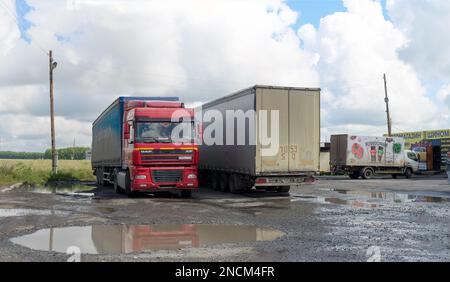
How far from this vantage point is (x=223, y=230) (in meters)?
11.0

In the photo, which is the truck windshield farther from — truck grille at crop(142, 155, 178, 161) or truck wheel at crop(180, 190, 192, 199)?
truck wheel at crop(180, 190, 192, 199)

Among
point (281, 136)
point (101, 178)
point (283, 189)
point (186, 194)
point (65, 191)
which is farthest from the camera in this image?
point (101, 178)

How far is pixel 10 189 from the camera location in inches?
891

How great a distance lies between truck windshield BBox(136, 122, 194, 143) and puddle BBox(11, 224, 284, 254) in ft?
21.9

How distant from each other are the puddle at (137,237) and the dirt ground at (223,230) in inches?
0.7

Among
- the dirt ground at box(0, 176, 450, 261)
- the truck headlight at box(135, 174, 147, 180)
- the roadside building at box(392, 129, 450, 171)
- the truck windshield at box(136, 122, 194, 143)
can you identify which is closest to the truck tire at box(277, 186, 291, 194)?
the dirt ground at box(0, 176, 450, 261)

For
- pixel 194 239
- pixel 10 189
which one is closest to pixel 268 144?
pixel 194 239

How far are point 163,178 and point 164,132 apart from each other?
160 centimetres

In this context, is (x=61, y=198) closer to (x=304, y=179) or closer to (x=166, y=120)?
(x=166, y=120)

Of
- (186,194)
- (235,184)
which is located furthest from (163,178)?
(235,184)

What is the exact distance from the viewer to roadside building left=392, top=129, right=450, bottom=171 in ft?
141

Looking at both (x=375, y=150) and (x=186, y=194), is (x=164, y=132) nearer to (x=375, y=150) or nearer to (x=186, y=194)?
(x=186, y=194)

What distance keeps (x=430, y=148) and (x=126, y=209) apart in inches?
1391

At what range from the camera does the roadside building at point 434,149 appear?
42844 millimetres
